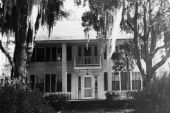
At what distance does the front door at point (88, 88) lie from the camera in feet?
85.7

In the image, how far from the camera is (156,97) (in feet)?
Result: 39.7

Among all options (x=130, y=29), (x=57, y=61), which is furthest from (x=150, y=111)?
(x=57, y=61)

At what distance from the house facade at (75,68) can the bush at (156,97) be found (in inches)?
491

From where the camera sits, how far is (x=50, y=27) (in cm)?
1741

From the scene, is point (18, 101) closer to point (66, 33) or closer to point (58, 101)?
point (58, 101)

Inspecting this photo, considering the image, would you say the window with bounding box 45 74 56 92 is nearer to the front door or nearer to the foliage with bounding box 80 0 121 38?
the front door

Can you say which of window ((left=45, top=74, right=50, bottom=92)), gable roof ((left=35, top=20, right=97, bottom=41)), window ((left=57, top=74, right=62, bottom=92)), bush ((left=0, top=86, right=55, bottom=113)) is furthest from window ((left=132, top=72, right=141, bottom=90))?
bush ((left=0, top=86, right=55, bottom=113))

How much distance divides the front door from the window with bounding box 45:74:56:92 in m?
2.94

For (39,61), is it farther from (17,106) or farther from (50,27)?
(17,106)

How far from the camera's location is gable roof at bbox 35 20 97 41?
82.5ft

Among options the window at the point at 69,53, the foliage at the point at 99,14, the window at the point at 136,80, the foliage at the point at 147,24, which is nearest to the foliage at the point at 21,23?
the foliage at the point at 99,14

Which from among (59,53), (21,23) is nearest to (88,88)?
(59,53)

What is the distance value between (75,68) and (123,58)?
18.0ft

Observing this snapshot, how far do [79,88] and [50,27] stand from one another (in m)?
10.3
